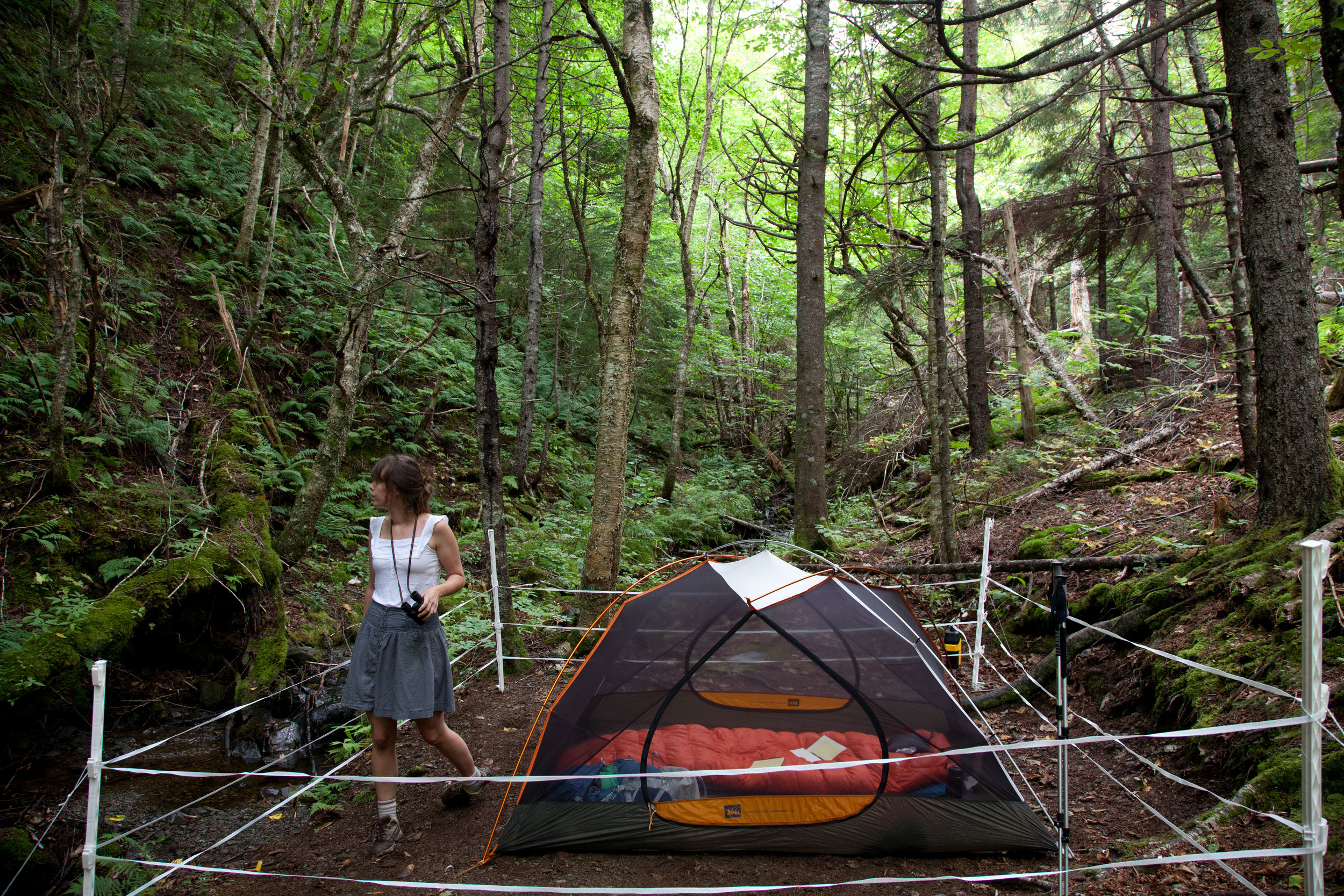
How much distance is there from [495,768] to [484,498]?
2242 millimetres

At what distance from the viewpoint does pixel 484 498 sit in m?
5.77

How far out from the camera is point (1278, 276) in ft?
12.7

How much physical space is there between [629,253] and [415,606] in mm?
3357

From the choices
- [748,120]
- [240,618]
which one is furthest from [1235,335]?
[748,120]

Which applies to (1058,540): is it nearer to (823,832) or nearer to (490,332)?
(823,832)

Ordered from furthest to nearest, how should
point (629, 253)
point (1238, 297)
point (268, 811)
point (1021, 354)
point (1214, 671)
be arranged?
point (1021, 354)
point (1238, 297)
point (629, 253)
point (268, 811)
point (1214, 671)

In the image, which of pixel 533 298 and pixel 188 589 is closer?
pixel 188 589

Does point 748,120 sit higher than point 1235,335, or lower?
higher

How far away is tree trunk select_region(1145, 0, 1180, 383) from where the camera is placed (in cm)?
961

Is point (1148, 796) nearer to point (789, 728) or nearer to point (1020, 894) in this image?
point (1020, 894)

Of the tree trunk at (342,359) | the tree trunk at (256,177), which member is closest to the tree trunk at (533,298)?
the tree trunk at (342,359)

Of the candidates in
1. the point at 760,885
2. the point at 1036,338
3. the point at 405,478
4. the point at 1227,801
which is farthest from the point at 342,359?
the point at 1036,338

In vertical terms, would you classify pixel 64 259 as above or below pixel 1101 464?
above

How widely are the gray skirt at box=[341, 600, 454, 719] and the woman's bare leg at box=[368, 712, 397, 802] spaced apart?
0.06 meters
